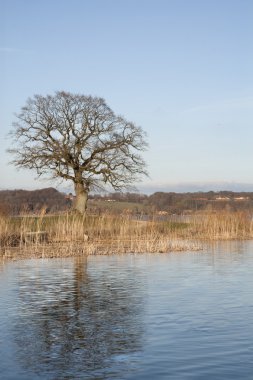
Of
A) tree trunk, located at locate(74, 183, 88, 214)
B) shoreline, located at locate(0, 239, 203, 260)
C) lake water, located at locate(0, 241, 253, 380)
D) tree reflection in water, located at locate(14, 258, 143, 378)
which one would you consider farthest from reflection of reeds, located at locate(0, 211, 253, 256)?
tree reflection in water, located at locate(14, 258, 143, 378)

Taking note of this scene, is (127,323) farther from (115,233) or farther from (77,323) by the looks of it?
(115,233)

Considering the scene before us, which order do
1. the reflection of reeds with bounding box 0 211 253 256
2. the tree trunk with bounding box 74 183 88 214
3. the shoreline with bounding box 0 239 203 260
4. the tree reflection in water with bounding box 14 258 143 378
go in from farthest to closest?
the tree trunk with bounding box 74 183 88 214 < the reflection of reeds with bounding box 0 211 253 256 < the shoreline with bounding box 0 239 203 260 < the tree reflection in water with bounding box 14 258 143 378

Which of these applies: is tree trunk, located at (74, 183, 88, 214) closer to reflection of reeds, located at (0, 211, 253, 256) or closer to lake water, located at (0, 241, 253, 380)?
reflection of reeds, located at (0, 211, 253, 256)

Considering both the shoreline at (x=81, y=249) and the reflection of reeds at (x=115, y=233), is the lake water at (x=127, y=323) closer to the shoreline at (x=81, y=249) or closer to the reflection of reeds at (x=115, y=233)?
the shoreline at (x=81, y=249)

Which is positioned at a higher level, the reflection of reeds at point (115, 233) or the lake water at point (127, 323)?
the reflection of reeds at point (115, 233)

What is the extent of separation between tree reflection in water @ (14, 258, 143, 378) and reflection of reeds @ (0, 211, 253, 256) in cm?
740

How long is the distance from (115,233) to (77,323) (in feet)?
59.8

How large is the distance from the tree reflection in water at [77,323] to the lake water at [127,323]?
0.05 ft

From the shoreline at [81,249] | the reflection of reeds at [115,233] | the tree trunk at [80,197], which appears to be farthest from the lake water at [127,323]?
the tree trunk at [80,197]

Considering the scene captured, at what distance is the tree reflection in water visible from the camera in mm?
8008

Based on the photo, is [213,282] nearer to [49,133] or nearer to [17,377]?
[17,377]

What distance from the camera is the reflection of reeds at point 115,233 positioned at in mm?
24062

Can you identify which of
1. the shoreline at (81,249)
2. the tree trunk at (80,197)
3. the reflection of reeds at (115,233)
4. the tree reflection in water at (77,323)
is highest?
the tree trunk at (80,197)

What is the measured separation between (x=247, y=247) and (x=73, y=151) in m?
16.4
